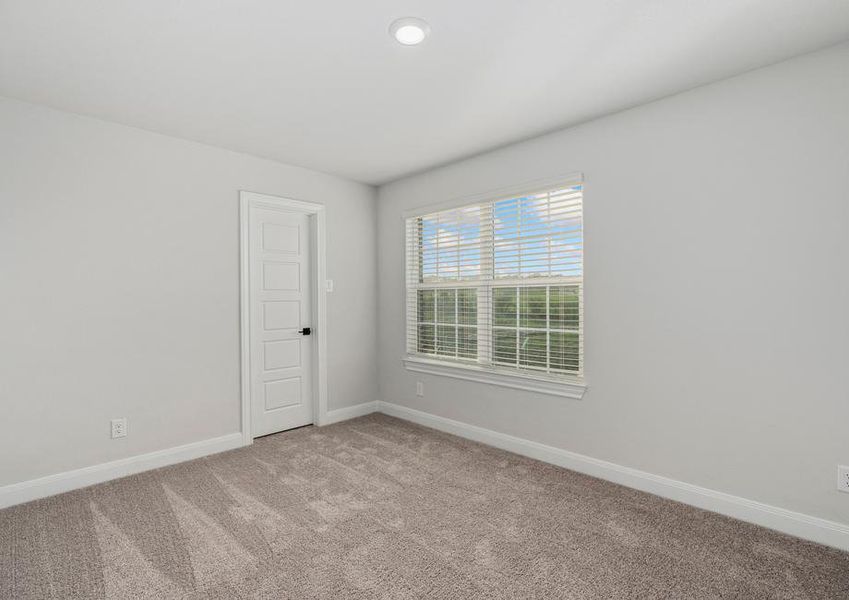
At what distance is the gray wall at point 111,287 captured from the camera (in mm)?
2686

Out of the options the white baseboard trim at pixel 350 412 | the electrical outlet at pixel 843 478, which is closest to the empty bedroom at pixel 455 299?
the electrical outlet at pixel 843 478

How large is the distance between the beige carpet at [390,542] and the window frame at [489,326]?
2.11ft

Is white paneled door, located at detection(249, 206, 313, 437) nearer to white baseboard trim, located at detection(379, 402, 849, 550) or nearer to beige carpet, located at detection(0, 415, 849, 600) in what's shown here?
beige carpet, located at detection(0, 415, 849, 600)

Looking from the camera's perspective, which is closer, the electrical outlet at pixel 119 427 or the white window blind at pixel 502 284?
the electrical outlet at pixel 119 427

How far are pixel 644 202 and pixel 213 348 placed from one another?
11.0ft

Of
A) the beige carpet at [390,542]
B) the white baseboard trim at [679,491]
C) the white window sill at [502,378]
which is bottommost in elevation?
the beige carpet at [390,542]

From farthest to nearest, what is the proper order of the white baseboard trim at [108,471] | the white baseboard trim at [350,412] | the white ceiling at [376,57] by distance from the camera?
the white baseboard trim at [350,412] → the white baseboard trim at [108,471] → the white ceiling at [376,57]

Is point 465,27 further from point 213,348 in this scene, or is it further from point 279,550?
point 213,348

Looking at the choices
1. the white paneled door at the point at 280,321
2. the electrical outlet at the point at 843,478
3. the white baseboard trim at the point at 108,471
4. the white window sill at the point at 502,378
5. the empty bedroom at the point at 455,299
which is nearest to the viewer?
the empty bedroom at the point at 455,299

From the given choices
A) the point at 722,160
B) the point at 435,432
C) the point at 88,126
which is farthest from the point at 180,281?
the point at 722,160

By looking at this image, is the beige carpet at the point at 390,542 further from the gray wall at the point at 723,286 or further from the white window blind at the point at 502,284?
the white window blind at the point at 502,284

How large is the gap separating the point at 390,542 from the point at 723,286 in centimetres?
230

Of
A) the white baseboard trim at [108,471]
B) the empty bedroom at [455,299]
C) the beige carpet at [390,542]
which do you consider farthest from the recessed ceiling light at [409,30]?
the white baseboard trim at [108,471]

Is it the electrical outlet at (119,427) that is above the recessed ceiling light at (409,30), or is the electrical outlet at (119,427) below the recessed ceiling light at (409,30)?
below
